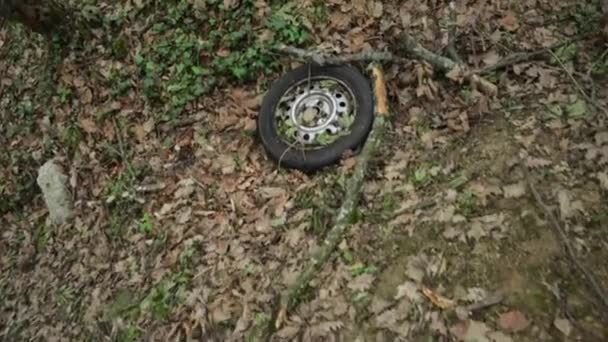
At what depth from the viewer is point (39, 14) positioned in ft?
20.5

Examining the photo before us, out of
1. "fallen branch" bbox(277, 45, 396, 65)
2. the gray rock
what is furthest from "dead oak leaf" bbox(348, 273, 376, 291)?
the gray rock

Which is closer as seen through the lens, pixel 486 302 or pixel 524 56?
pixel 486 302

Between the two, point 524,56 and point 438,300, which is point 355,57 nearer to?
point 524,56

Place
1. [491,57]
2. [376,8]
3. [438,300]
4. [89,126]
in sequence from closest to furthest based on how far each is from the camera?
[438,300]
[491,57]
[376,8]
[89,126]

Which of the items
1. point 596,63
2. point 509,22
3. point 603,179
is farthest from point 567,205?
point 509,22

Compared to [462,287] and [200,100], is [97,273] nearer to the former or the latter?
[200,100]

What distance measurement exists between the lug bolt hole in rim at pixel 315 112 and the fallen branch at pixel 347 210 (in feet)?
0.84

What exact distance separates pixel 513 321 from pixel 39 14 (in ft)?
18.8

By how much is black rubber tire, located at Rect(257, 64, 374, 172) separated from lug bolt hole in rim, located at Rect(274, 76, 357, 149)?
0.05m

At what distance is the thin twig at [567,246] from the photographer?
352cm

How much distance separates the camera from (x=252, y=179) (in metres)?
5.21

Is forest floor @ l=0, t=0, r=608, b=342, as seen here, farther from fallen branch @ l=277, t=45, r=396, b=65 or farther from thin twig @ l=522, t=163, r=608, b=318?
fallen branch @ l=277, t=45, r=396, b=65

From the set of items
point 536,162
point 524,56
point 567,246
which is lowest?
point 567,246

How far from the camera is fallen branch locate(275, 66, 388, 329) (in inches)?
167
